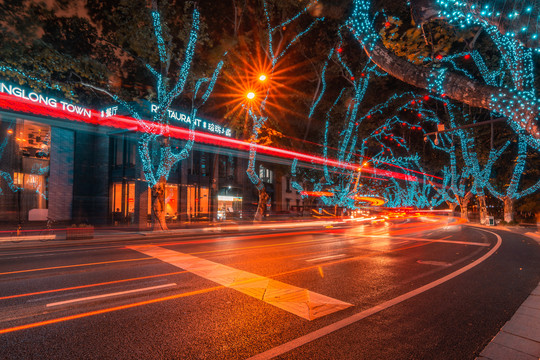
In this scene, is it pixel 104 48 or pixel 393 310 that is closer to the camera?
pixel 393 310

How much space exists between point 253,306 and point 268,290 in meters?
0.95

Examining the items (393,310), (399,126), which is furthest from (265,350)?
(399,126)

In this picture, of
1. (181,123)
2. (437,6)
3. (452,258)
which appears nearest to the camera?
(437,6)

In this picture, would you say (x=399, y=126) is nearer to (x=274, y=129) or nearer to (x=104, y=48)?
(x=274, y=129)

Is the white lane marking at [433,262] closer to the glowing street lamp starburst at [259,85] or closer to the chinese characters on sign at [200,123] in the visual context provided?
the glowing street lamp starburst at [259,85]

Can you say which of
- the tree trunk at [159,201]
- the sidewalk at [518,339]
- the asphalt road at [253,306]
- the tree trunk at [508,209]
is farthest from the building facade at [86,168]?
the sidewalk at [518,339]

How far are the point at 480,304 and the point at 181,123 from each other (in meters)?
26.5

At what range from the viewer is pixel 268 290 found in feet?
19.7

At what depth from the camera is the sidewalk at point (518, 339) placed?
3562mm

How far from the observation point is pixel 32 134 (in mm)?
23375

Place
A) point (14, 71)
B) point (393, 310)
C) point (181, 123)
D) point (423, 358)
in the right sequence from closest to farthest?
point (423, 358), point (393, 310), point (14, 71), point (181, 123)

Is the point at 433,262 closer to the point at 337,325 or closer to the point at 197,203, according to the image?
the point at 337,325

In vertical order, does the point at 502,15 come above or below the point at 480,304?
above

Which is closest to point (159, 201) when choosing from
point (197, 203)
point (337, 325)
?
point (197, 203)
